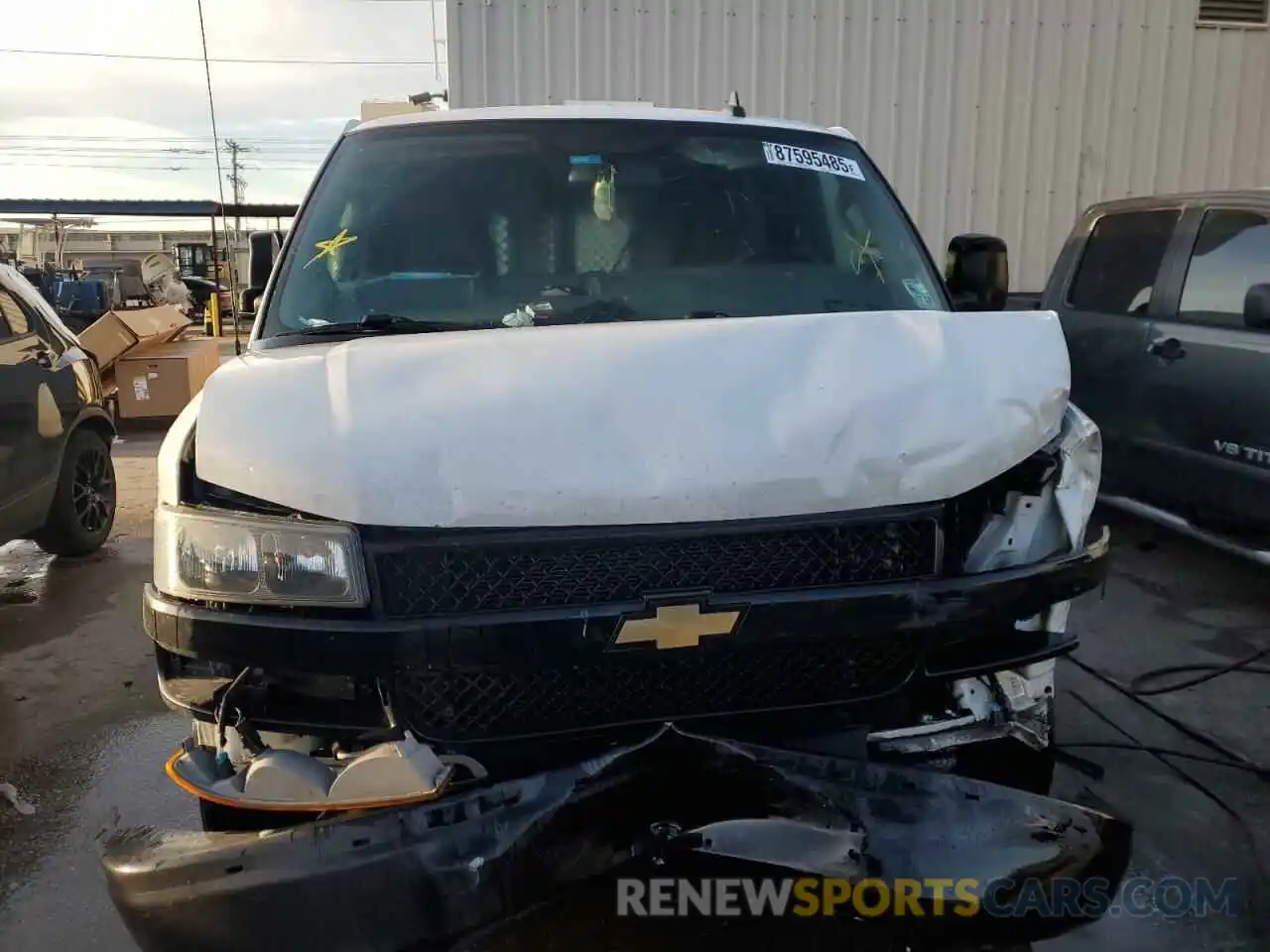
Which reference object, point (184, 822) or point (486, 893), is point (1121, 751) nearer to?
point (486, 893)

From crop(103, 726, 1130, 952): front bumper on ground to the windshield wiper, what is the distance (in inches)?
48.7

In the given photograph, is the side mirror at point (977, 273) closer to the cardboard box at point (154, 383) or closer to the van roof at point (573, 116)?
the van roof at point (573, 116)

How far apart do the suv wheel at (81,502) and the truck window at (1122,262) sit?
18.8 ft

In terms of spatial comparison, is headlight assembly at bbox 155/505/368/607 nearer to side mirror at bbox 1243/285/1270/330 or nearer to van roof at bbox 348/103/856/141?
van roof at bbox 348/103/856/141

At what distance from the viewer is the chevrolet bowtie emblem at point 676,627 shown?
75.3 inches

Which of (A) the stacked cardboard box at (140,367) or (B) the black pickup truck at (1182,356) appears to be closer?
(B) the black pickup truck at (1182,356)

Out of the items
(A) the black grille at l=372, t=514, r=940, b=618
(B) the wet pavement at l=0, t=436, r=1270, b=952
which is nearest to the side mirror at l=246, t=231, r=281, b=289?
(B) the wet pavement at l=0, t=436, r=1270, b=952

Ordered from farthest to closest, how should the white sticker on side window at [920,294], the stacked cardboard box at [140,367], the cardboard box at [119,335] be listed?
the stacked cardboard box at [140,367] → the cardboard box at [119,335] → the white sticker on side window at [920,294]

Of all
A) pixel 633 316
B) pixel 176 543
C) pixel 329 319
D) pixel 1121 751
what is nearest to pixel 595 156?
pixel 633 316

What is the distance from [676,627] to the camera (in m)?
1.93

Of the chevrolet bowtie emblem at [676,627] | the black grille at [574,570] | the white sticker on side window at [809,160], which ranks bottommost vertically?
the chevrolet bowtie emblem at [676,627]

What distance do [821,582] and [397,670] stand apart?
0.83 meters

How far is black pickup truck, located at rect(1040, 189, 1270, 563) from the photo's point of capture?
4715 mm

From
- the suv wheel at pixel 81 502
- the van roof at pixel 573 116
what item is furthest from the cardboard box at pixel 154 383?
the van roof at pixel 573 116
